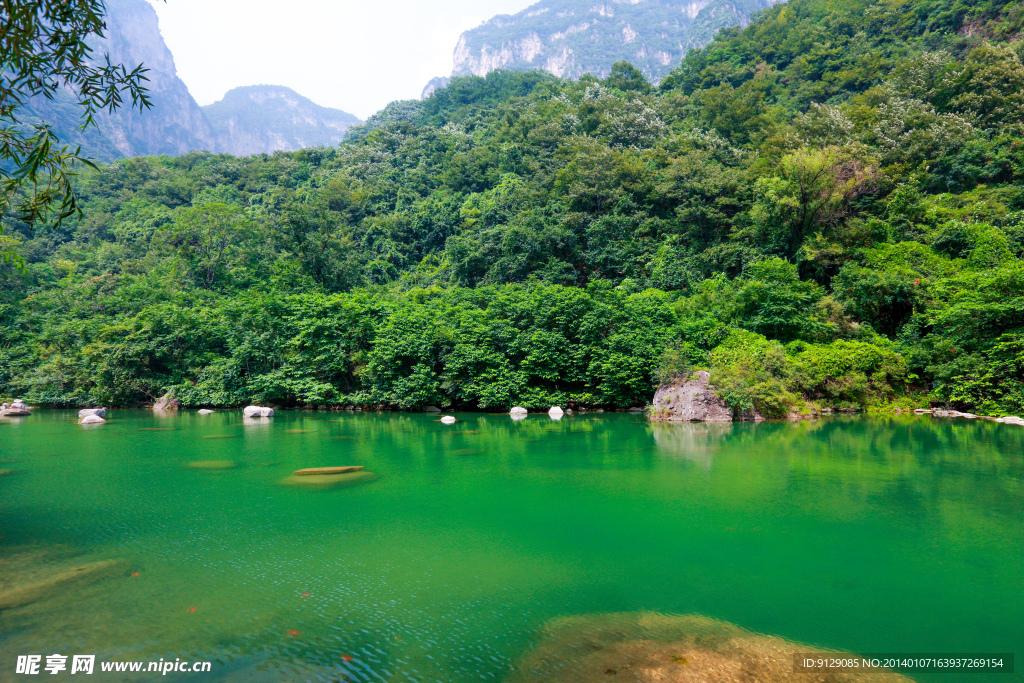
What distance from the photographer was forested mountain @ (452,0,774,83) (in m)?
102

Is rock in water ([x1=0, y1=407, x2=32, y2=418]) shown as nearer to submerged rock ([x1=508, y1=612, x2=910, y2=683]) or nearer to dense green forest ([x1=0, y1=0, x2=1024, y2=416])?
dense green forest ([x1=0, y1=0, x2=1024, y2=416])

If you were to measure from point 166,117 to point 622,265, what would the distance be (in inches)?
4049

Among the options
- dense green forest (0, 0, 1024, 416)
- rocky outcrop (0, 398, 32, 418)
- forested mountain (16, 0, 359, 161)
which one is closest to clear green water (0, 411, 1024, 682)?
dense green forest (0, 0, 1024, 416)

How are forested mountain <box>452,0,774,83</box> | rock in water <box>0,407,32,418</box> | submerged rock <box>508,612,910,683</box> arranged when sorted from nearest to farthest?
submerged rock <box>508,612,910,683</box>, rock in water <box>0,407,32,418</box>, forested mountain <box>452,0,774,83</box>

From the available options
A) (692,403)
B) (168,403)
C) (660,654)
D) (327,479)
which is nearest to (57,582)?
(327,479)

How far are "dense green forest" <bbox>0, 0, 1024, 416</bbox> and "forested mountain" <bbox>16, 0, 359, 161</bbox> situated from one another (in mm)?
36546

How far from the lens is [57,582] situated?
5492 mm

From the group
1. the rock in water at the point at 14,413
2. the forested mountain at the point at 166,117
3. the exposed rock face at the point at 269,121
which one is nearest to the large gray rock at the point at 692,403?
the rock in water at the point at 14,413

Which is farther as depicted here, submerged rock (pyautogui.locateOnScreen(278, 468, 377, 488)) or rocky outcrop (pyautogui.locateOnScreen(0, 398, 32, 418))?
rocky outcrop (pyautogui.locateOnScreen(0, 398, 32, 418))

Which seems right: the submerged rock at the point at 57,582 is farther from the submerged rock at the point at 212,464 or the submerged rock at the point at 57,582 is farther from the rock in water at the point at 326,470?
the submerged rock at the point at 212,464

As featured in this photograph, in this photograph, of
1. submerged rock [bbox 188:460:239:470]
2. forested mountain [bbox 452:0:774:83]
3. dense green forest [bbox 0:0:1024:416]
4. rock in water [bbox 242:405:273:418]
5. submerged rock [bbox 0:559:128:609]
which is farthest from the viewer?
forested mountain [bbox 452:0:774:83]

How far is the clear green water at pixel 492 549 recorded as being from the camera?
14.7 ft
